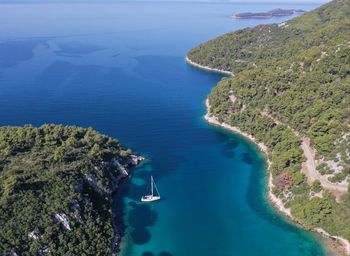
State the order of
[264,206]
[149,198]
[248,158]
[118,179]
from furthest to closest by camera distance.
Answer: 1. [248,158]
2. [118,179]
3. [149,198]
4. [264,206]

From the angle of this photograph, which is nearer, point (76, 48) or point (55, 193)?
point (55, 193)

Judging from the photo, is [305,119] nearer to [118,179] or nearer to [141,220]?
[118,179]

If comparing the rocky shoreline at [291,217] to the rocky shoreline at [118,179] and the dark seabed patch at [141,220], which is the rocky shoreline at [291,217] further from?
the rocky shoreline at [118,179]

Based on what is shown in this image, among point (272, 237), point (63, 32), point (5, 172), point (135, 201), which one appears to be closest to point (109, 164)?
point (135, 201)

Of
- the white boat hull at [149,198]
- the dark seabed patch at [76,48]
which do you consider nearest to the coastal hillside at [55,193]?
the white boat hull at [149,198]

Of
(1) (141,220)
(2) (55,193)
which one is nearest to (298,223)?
(1) (141,220)

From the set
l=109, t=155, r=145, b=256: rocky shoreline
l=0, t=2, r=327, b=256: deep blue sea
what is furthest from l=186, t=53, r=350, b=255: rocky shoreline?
l=109, t=155, r=145, b=256: rocky shoreline
